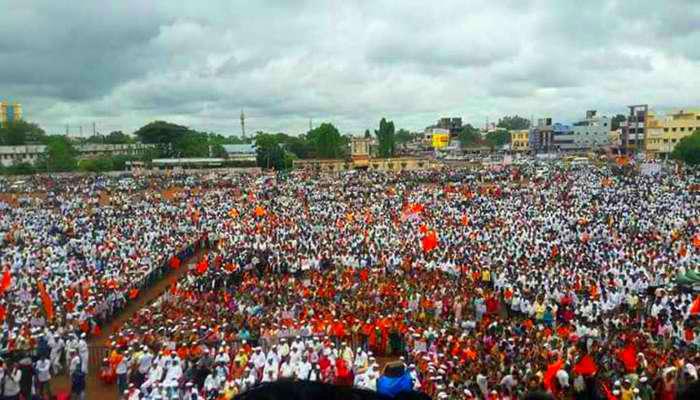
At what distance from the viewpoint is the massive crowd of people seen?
350 inches

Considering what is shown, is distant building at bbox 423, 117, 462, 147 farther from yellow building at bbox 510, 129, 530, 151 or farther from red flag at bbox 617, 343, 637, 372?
red flag at bbox 617, 343, 637, 372

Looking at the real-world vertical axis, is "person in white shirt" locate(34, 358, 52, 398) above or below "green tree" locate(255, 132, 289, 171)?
below

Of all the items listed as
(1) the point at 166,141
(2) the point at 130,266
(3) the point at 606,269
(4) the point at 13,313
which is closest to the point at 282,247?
(2) the point at 130,266

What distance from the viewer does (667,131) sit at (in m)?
69.6

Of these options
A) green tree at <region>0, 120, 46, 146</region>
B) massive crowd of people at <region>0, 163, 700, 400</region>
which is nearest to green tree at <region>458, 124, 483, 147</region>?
green tree at <region>0, 120, 46, 146</region>

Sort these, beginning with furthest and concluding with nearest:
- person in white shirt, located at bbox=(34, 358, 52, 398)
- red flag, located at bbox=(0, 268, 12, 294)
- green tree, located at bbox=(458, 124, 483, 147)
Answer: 1. green tree, located at bbox=(458, 124, 483, 147)
2. red flag, located at bbox=(0, 268, 12, 294)
3. person in white shirt, located at bbox=(34, 358, 52, 398)

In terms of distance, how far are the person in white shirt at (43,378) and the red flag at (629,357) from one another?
857 cm

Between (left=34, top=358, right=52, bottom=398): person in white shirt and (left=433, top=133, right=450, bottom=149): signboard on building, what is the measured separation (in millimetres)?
98654

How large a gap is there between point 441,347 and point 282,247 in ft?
31.9

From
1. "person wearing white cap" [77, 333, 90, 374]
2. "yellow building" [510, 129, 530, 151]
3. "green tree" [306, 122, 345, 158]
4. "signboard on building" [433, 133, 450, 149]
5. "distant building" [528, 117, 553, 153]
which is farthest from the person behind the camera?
"signboard on building" [433, 133, 450, 149]

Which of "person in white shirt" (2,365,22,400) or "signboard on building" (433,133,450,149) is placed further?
"signboard on building" (433,133,450,149)

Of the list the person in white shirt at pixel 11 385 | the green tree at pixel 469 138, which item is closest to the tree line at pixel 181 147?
the green tree at pixel 469 138

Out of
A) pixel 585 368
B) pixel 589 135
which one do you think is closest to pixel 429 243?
pixel 585 368

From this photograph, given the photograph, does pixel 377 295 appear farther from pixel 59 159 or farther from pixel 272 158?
pixel 59 159
